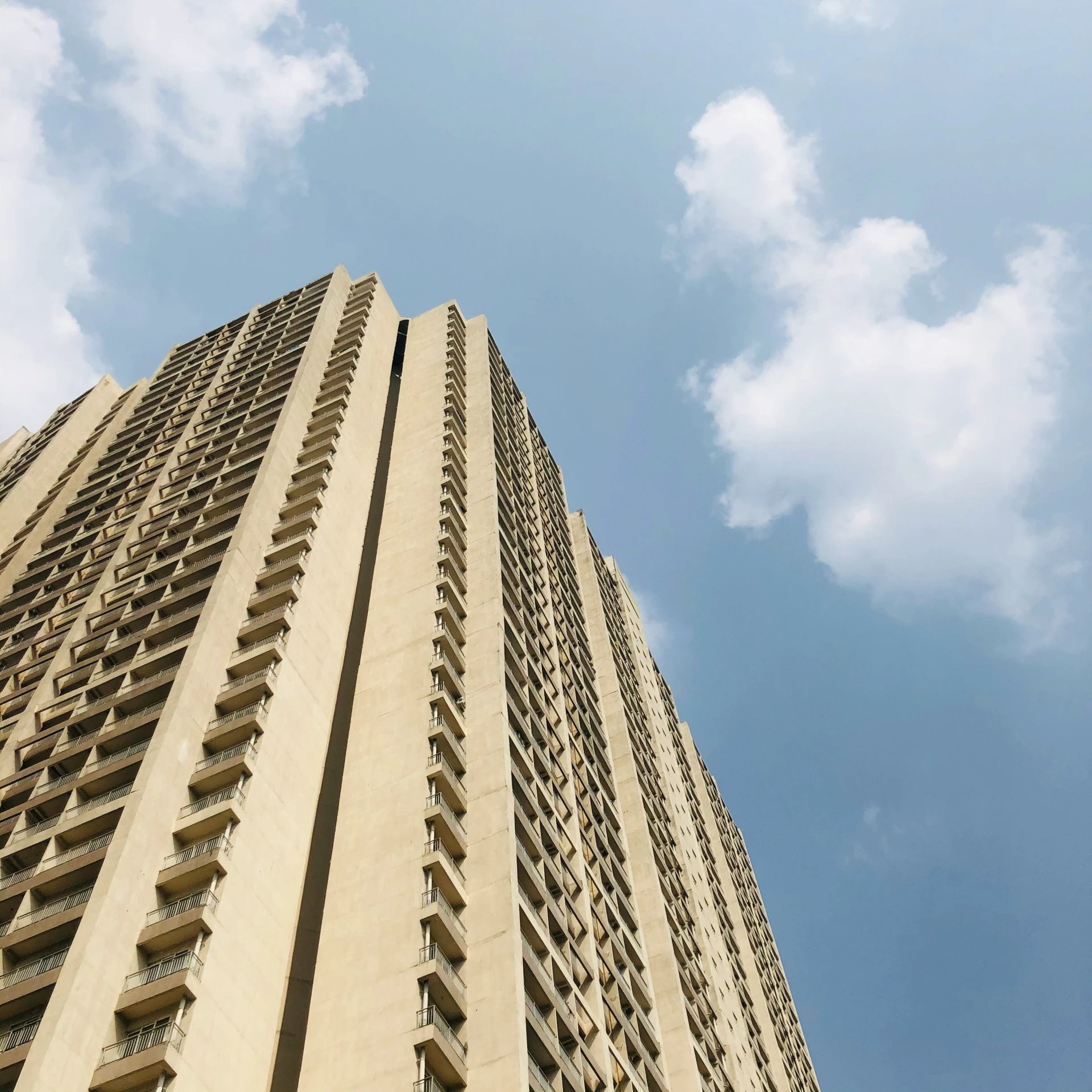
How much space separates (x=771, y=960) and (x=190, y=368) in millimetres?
62254

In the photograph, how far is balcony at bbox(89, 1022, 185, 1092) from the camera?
2631 centimetres

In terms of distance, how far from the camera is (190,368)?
81.3 metres

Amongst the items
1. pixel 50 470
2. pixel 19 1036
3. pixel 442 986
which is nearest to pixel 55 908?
pixel 19 1036

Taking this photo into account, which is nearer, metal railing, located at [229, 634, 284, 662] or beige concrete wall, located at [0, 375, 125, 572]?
metal railing, located at [229, 634, 284, 662]

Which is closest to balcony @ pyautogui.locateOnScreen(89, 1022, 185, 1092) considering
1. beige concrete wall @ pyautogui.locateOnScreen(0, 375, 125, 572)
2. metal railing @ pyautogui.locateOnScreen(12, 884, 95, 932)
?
metal railing @ pyautogui.locateOnScreen(12, 884, 95, 932)

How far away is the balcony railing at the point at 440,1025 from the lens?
29.0 metres

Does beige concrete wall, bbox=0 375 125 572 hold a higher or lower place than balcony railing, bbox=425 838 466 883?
higher

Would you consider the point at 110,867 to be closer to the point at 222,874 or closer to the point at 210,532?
the point at 222,874

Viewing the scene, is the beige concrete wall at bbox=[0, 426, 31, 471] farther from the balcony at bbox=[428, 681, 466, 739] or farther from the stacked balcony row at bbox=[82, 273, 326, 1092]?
the balcony at bbox=[428, 681, 466, 739]

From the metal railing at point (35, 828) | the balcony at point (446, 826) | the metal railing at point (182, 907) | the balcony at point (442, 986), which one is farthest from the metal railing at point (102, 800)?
the balcony at point (442, 986)

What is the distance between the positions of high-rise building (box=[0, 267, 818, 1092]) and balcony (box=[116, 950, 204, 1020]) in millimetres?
99

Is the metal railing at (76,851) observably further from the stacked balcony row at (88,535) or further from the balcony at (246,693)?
the stacked balcony row at (88,535)

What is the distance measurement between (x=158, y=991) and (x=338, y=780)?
12.7 metres

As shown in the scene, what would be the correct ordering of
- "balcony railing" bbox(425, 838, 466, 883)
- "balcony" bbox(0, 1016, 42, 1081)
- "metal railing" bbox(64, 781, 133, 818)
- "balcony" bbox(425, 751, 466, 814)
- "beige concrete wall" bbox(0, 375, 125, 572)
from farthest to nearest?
"beige concrete wall" bbox(0, 375, 125, 572)
"balcony" bbox(425, 751, 466, 814)
"metal railing" bbox(64, 781, 133, 818)
"balcony railing" bbox(425, 838, 466, 883)
"balcony" bbox(0, 1016, 42, 1081)
